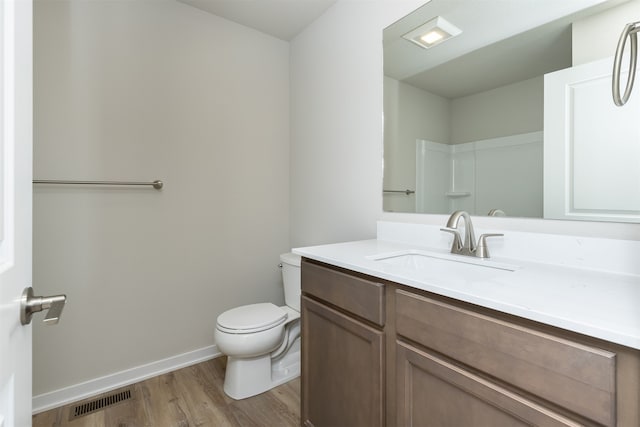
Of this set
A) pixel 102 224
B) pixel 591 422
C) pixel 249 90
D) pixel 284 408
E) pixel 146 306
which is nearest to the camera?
pixel 591 422

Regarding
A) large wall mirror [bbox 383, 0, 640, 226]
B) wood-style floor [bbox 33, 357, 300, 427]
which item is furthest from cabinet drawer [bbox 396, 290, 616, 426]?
wood-style floor [bbox 33, 357, 300, 427]

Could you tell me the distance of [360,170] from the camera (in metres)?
1.80

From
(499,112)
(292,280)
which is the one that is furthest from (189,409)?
(499,112)

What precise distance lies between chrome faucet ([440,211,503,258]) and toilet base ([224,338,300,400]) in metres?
1.22

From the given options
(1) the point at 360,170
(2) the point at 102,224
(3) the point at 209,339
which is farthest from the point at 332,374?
(2) the point at 102,224

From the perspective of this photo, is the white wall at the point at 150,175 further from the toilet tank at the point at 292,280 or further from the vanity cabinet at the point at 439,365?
the vanity cabinet at the point at 439,365

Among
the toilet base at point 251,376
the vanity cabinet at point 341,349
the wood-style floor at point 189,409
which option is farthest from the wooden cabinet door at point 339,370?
the toilet base at point 251,376

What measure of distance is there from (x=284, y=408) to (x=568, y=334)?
142 cm

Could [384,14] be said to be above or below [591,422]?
above

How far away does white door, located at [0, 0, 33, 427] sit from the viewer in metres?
0.45

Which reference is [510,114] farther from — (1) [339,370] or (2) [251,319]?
(2) [251,319]

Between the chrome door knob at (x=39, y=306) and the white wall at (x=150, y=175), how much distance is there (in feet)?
4.51

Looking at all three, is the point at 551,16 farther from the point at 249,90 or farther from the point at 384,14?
the point at 249,90

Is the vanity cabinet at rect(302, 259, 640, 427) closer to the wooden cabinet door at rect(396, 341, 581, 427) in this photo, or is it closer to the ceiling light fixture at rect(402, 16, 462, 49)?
the wooden cabinet door at rect(396, 341, 581, 427)
